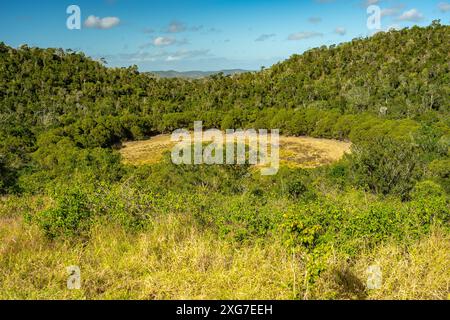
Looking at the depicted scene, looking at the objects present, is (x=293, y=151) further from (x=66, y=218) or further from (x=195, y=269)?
(x=195, y=269)

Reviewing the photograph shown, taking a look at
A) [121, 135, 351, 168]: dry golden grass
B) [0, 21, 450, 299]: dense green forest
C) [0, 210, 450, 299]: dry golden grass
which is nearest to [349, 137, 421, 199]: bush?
[0, 21, 450, 299]: dense green forest

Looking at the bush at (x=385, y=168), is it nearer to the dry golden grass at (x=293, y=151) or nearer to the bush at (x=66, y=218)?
the dry golden grass at (x=293, y=151)

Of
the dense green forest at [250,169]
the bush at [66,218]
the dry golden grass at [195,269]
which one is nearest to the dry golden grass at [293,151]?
the dense green forest at [250,169]

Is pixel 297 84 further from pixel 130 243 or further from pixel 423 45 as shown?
pixel 130 243

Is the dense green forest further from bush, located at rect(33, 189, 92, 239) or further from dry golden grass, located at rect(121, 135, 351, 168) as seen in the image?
dry golden grass, located at rect(121, 135, 351, 168)

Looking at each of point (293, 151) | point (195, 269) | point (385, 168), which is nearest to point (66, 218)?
point (195, 269)

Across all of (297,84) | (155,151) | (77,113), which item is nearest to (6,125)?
(77,113)

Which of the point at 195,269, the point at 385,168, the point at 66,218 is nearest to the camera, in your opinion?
the point at 195,269
